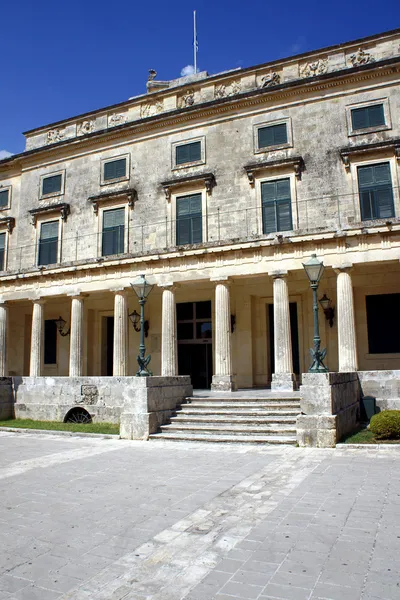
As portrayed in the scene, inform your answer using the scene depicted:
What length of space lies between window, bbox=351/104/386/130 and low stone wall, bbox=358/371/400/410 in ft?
37.3

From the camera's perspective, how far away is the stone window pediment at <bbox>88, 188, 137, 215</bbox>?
24.8 metres

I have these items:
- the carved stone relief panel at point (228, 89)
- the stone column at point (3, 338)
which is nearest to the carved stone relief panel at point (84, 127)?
the carved stone relief panel at point (228, 89)

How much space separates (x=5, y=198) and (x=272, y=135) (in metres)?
16.9

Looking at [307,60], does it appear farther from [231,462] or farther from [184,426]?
[231,462]

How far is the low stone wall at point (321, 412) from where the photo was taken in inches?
450

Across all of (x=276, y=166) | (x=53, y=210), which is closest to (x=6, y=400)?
(x=53, y=210)

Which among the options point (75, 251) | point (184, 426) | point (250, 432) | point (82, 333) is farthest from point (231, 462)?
point (75, 251)

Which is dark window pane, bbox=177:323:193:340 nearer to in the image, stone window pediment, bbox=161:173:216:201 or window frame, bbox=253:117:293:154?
stone window pediment, bbox=161:173:216:201

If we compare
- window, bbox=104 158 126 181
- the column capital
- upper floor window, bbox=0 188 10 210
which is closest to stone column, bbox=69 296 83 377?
window, bbox=104 158 126 181

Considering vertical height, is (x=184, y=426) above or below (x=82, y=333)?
below

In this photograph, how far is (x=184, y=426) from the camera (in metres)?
14.0

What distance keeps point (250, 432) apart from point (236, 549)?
26.3 ft

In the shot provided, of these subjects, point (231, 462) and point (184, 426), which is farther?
point (184, 426)

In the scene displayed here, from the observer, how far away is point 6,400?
19406 mm
